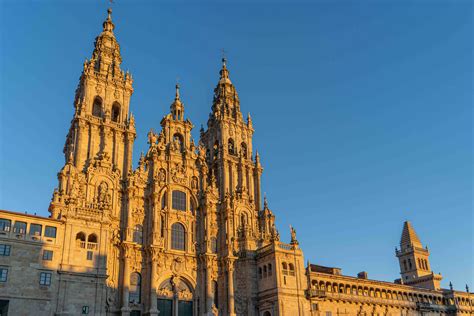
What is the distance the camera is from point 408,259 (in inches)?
4031

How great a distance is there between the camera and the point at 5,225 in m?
47.1

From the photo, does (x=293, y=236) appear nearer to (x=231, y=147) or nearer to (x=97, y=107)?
(x=231, y=147)

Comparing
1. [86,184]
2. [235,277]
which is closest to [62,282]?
[86,184]

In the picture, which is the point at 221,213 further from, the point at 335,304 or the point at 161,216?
the point at 335,304

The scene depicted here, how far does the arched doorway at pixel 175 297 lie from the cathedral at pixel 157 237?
15 centimetres

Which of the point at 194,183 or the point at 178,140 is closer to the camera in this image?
the point at 194,183

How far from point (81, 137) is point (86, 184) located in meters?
7.14

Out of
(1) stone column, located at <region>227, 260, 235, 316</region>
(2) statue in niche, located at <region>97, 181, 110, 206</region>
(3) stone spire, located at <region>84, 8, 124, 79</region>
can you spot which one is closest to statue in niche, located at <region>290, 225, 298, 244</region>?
(1) stone column, located at <region>227, 260, 235, 316</region>

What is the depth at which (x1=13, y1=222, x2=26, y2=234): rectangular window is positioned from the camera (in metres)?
47.5

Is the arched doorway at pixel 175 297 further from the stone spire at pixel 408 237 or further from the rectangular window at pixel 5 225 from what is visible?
the stone spire at pixel 408 237

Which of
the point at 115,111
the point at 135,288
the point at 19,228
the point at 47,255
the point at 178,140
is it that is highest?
the point at 115,111

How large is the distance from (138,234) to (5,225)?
1809cm

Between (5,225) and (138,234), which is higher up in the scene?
(138,234)

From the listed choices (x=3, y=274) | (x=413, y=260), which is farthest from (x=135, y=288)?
(x=413, y=260)
